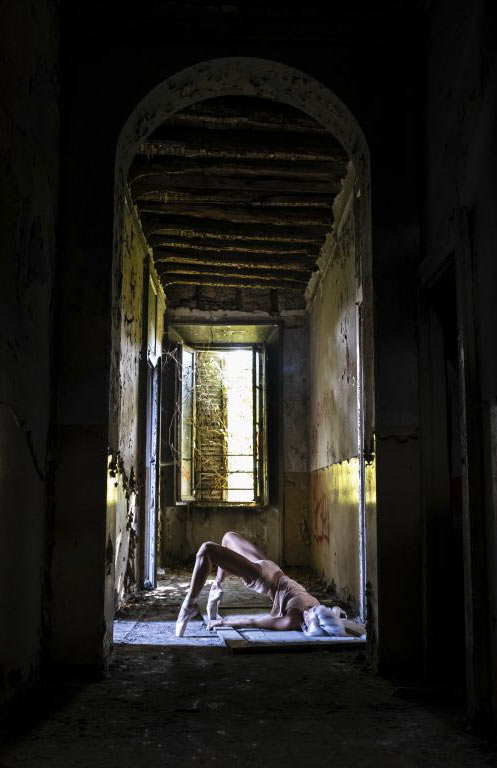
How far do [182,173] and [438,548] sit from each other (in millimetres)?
4205

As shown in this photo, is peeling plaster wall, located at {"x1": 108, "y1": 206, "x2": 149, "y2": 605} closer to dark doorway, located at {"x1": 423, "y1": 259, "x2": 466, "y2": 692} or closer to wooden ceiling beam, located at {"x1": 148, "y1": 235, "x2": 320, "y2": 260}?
wooden ceiling beam, located at {"x1": 148, "y1": 235, "x2": 320, "y2": 260}

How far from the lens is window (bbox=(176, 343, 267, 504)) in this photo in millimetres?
10695

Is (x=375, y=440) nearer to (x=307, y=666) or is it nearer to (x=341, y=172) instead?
(x=307, y=666)

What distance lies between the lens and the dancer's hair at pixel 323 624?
497 centimetres

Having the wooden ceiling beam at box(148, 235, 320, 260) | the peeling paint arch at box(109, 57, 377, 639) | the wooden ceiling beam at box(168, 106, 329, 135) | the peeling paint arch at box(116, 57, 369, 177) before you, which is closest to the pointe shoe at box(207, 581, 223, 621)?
the peeling paint arch at box(109, 57, 377, 639)

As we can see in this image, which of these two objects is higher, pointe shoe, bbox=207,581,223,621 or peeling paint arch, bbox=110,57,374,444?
peeling paint arch, bbox=110,57,374,444

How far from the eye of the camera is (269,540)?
10.5 metres

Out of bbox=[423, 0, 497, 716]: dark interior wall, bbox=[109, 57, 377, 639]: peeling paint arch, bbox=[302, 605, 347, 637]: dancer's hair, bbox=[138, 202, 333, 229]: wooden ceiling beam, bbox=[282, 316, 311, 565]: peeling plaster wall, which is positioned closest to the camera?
bbox=[423, 0, 497, 716]: dark interior wall

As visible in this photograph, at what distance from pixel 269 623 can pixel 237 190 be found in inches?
156

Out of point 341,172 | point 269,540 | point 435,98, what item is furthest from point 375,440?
point 269,540

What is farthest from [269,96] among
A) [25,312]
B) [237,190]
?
[25,312]

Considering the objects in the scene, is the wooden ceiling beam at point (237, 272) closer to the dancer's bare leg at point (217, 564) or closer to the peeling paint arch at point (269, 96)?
the dancer's bare leg at point (217, 564)

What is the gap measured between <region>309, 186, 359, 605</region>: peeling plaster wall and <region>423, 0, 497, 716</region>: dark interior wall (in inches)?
117

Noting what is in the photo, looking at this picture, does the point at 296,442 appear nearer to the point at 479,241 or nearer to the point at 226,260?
the point at 226,260
